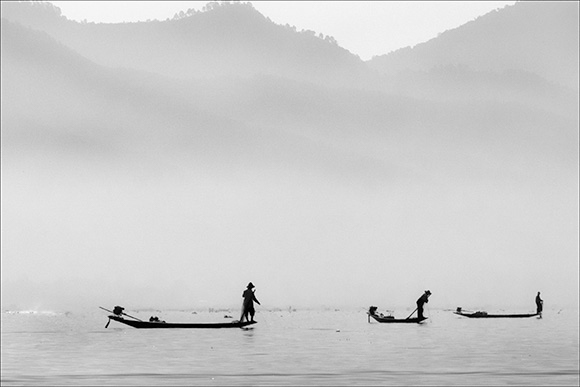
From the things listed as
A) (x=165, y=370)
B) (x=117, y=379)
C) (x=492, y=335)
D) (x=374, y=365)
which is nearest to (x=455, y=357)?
(x=374, y=365)

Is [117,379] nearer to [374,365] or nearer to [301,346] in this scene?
[374,365]

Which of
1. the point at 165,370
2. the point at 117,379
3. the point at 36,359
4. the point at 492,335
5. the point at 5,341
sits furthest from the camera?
the point at 492,335

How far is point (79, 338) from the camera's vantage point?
5341 centimetres

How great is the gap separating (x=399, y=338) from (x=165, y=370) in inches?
864

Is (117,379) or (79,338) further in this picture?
(79,338)

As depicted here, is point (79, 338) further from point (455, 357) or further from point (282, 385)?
point (282, 385)

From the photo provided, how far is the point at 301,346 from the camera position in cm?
4350

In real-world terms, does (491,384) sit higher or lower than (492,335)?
lower

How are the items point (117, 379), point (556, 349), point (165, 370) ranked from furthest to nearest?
point (556, 349) < point (165, 370) < point (117, 379)

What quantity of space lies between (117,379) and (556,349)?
68.7 feet

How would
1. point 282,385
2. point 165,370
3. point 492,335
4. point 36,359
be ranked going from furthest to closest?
1. point 492,335
2. point 36,359
3. point 165,370
4. point 282,385

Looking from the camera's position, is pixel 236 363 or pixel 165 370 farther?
pixel 236 363

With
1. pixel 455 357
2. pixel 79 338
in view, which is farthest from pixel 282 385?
pixel 79 338

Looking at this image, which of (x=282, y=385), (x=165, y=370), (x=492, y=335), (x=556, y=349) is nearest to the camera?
(x=282, y=385)
